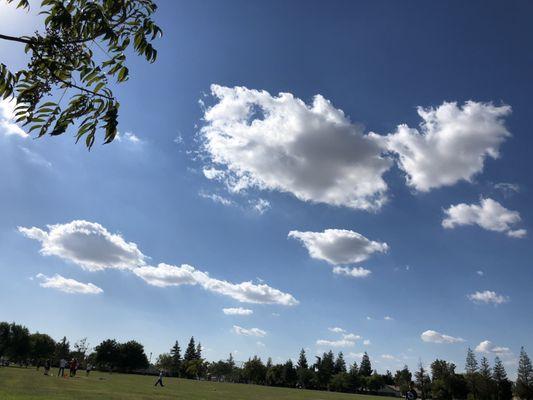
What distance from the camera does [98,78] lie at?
495 cm

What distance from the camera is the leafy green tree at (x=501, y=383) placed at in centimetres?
12625

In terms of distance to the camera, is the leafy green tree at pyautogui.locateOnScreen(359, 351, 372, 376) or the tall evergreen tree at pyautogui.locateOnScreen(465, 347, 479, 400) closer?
the tall evergreen tree at pyautogui.locateOnScreen(465, 347, 479, 400)

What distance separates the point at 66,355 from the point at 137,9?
181 meters

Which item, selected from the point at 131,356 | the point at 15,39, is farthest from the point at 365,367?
the point at 15,39

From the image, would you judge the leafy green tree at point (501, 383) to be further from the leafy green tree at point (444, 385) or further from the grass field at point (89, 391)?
the grass field at point (89, 391)

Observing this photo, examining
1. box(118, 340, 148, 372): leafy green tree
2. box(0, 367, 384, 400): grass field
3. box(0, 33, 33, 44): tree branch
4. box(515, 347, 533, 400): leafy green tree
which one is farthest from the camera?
box(118, 340, 148, 372): leafy green tree

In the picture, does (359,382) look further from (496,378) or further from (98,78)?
(98,78)

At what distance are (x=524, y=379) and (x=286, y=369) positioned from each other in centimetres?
7603

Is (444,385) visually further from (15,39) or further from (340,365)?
(15,39)

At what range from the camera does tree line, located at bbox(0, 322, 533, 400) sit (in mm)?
121125

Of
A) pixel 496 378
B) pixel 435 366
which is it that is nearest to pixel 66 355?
pixel 435 366

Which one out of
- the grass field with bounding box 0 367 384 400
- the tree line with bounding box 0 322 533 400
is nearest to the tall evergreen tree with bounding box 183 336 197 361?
the tree line with bounding box 0 322 533 400

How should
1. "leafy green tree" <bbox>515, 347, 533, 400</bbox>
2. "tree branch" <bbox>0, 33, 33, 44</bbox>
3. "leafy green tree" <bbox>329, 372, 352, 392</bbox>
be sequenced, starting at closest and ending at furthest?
"tree branch" <bbox>0, 33, 33, 44</bbox>, "leafy green tree" <bbox>515, 347, 533, 400</bbox>, "leafy green tree" <bbox>329, 372, 352, 392</bbox>

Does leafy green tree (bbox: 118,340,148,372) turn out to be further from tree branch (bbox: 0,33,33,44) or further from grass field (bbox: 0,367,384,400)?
tree branch (bbox: 0,33,33,44)
